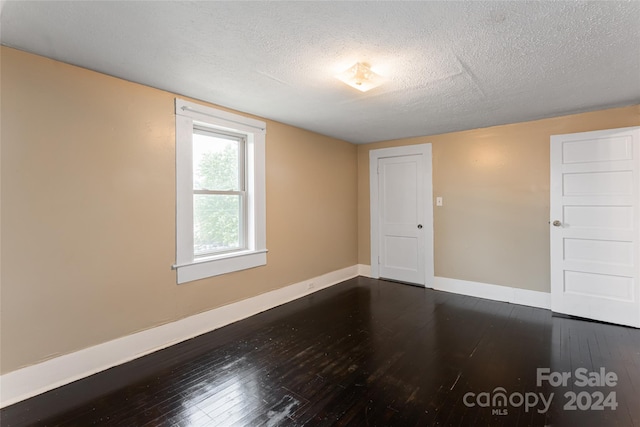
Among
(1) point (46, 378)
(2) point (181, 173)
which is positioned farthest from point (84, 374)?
(2) point (181, 173)

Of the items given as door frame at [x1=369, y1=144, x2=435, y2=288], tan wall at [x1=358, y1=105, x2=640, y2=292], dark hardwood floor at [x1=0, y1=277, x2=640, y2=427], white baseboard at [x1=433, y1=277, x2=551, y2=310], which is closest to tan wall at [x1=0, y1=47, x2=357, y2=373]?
dark hardwood floor at [x1=0, y1=277, x2=640, y2=427]

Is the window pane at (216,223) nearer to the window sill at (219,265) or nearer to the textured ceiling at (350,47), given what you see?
the window sill at (219,265)

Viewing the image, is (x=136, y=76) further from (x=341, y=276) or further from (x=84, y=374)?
(x=341, y=276)

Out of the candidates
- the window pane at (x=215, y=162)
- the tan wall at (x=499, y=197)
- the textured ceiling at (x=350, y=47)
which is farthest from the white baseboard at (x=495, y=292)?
the window pane at (x=215, y=162)

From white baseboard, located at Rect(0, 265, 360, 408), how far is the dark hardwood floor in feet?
0.26

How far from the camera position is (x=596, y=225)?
307 cm

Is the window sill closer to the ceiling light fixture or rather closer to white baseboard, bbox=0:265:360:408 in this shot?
white baseboard, bbox=0:265:360:408

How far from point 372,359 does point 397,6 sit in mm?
2399

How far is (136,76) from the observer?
2283 millimetres

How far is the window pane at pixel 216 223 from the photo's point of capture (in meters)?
2.94

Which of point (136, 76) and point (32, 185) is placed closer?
point (32, 185)

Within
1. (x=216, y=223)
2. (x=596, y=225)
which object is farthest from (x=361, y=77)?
(x=596, y=225)

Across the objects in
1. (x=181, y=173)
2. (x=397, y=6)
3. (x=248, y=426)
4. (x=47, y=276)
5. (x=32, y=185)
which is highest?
(x=397, y=6)

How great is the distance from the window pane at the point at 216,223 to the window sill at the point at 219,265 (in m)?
0.14
